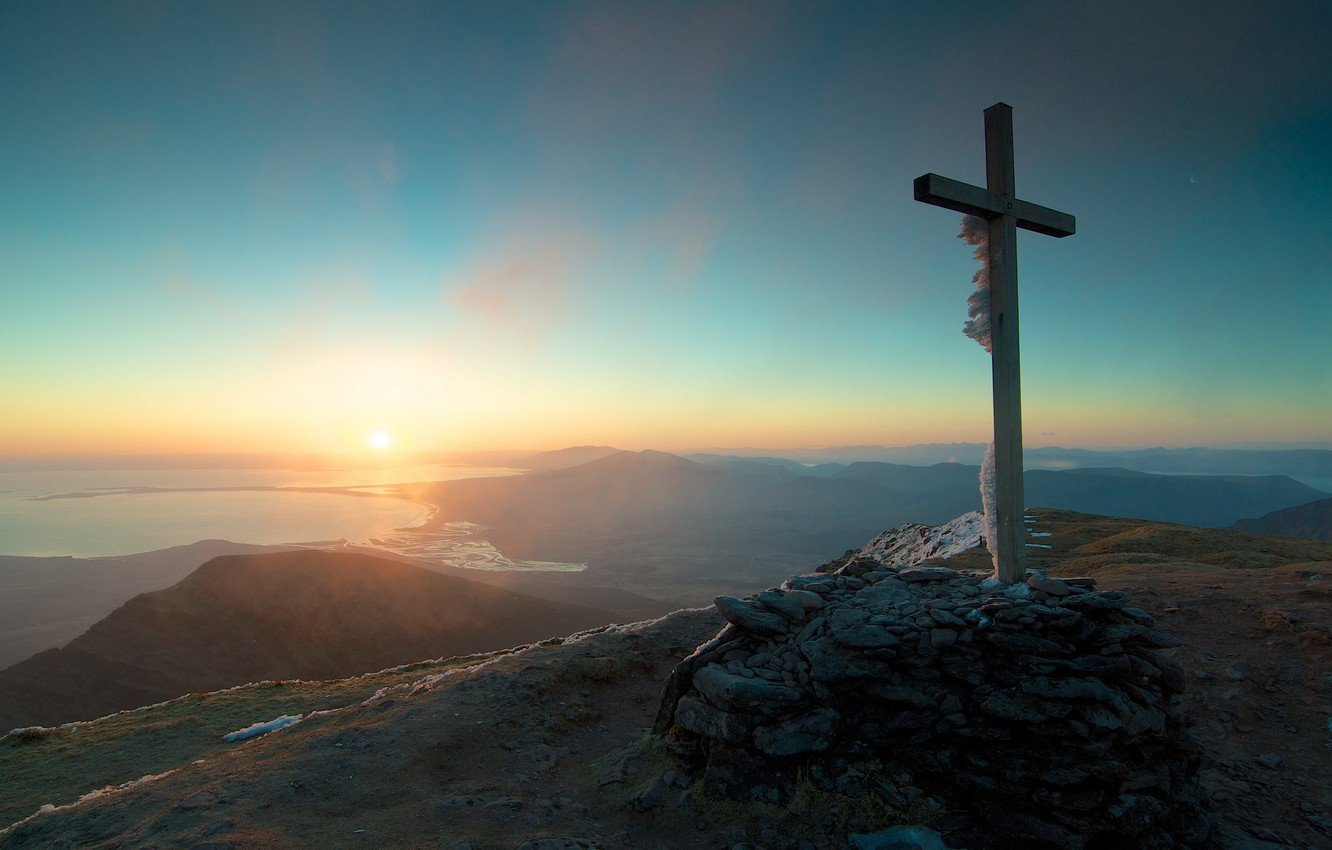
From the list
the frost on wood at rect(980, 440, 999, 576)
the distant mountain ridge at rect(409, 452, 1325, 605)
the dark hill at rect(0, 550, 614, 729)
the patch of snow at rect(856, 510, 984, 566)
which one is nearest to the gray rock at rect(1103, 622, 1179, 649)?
the frost on wood at rect(980, 440, 999, 576)

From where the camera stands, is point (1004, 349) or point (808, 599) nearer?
point (1004, 349)

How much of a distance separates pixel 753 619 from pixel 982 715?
289 cm

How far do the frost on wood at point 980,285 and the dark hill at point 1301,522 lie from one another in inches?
5670

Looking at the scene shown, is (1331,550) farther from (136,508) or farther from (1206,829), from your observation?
(136,508)

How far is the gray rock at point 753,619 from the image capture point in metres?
7.91

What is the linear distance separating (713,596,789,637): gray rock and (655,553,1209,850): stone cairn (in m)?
0.21

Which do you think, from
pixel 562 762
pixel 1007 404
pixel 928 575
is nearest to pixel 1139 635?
pixel 928 575

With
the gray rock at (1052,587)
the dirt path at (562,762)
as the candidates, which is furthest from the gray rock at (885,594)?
the dirt path at (562,762)

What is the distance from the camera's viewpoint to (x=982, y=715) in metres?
6.39

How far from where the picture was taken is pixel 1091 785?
5.99 m

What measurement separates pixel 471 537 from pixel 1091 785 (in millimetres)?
150084

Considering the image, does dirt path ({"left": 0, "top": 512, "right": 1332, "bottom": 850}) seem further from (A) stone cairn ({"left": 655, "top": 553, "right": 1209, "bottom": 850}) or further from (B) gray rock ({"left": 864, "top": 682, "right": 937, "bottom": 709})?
(B) gray rock ({"left": 864, "top": 682, "right": 937, "bottom": 709})

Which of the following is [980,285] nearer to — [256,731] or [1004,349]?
[1004,349]

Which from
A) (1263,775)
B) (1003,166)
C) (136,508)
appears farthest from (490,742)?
(136,508)
